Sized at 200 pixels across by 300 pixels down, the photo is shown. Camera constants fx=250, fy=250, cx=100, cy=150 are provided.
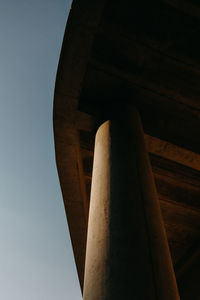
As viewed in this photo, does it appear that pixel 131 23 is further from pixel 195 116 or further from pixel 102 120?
pixel 195 116

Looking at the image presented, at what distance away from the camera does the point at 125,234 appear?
8.95ft

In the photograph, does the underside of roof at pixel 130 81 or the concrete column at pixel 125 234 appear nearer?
the concrete column at pixel 125 234

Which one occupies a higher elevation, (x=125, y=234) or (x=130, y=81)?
(x=130, y=81)

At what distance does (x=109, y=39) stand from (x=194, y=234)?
729 centimetres

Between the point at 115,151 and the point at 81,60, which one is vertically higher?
the point at 81,60

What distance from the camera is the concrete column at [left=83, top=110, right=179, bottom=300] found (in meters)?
2.37

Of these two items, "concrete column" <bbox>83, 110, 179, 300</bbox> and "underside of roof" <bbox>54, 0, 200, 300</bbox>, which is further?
"underside of roof" <bbox>54, 0, 200, 300</bbox>

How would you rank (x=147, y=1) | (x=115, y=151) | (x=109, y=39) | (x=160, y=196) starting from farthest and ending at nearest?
1. (x=160, y=196)
2. (x=109, y=39)
3. (x=147, y=1)
4. (x=115, y=151)

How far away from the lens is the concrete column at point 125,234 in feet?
7.79

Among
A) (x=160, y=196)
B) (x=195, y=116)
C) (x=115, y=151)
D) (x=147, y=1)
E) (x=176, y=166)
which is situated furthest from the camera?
(x=160, y=196)

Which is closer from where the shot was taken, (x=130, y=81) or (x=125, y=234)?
(x=125, y=234)

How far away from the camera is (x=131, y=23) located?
15.3ft

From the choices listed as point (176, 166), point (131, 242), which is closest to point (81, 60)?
point (131, 242)

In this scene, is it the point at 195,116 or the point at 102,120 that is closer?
the point at 102,120
